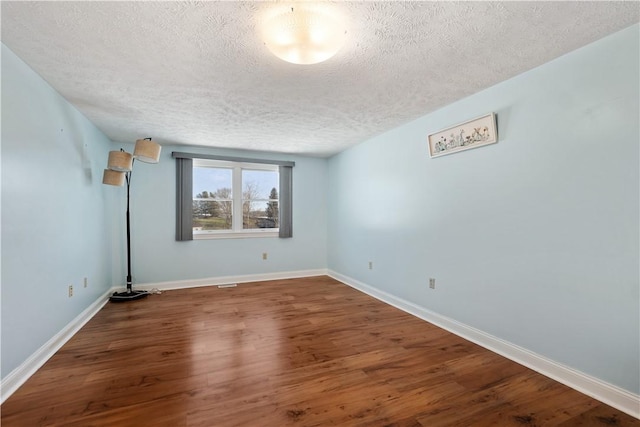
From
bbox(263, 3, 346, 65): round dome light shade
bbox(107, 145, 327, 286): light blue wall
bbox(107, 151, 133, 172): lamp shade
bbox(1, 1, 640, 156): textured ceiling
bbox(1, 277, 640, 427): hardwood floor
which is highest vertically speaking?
bbox(1, 1, 640, 156): textured ceiling

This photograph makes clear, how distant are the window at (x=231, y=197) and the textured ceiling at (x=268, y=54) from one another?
1406 millimetres

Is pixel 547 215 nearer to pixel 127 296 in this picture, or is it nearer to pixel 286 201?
pixel 286 201

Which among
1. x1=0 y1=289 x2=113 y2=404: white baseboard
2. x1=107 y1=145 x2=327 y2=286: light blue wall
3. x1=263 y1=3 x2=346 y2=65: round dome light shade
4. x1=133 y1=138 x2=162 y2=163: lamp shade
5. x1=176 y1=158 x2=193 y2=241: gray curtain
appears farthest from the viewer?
x1=176 y1=158 x2=193 y2=241: gray curtain

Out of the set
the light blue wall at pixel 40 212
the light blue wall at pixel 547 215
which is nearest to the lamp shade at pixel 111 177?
the light blue wall at pixel 40 212

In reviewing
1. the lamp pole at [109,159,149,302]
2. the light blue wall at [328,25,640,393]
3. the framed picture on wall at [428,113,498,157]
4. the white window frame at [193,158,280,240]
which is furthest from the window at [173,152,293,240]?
the framed picture on wall at [428,113,498,157]

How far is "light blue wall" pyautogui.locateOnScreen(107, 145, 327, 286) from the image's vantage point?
418 centimetres

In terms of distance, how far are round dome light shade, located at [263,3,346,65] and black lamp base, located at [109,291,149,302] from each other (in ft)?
11.9

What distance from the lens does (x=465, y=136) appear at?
263 centimetres

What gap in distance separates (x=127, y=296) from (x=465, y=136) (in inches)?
172

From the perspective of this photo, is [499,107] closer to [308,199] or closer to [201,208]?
[308,199]

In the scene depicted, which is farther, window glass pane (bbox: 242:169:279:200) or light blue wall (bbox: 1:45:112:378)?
window glass pane (bbox: 242:169:279:200)

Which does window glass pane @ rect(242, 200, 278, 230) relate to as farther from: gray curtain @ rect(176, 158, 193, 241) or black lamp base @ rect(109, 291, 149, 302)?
black lamp base @ rect(109, 291, 149, 302)

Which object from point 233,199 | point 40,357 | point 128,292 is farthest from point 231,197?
point 40,357

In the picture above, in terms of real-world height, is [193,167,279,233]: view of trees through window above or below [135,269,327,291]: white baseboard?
above
